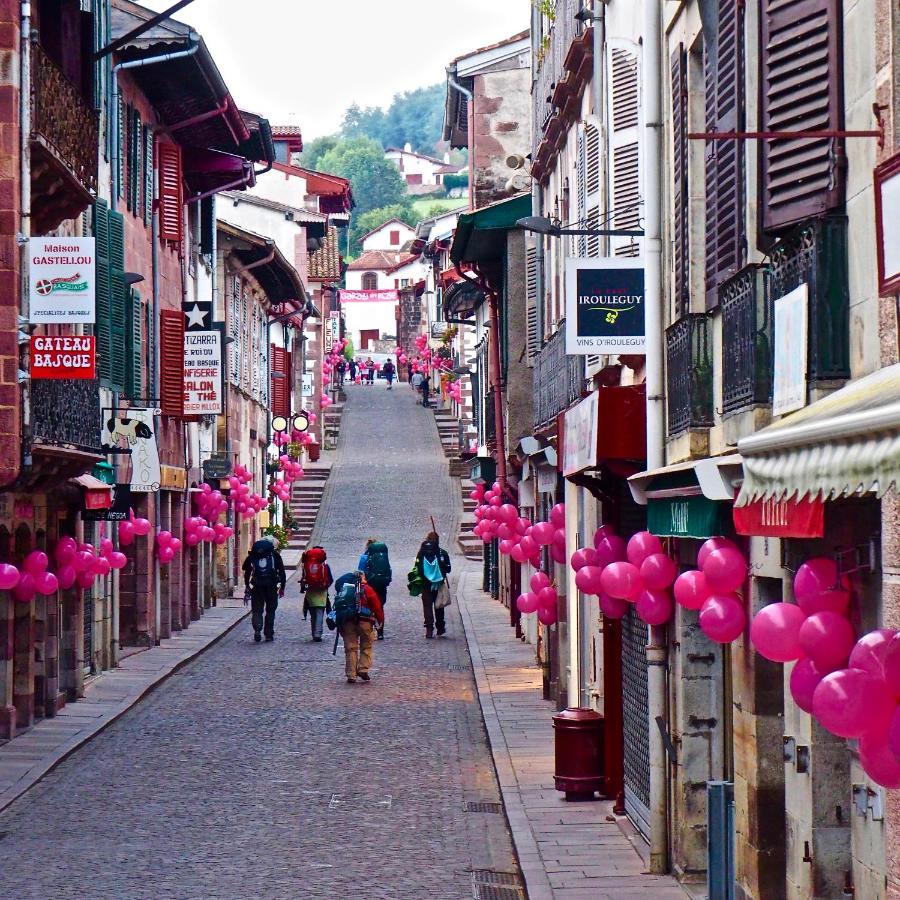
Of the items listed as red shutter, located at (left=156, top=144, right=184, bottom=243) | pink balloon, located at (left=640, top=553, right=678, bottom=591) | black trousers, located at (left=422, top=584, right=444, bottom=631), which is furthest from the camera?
black trousers, located at (left=422, top=584, right=444, bottom=631)

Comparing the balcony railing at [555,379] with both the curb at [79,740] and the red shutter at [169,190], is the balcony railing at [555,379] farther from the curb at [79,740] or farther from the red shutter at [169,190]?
the red shutter at [169,190]

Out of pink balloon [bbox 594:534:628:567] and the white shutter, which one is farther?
the white shutter

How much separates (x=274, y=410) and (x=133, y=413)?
3141cm

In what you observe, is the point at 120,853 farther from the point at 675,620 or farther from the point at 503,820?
the point at 675,620

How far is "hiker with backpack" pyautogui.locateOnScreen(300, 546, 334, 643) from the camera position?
111 ft

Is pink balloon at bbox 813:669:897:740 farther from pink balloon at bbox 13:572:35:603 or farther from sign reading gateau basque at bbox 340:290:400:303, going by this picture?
sign reading gateau basque at bbox 340:290:400:303

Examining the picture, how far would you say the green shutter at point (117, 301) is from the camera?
27047 mm

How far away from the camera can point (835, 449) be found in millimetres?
6125

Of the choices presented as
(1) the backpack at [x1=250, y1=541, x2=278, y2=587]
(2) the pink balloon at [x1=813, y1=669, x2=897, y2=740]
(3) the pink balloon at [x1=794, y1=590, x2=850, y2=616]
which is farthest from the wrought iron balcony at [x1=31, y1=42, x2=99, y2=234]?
(2) the pink balloon at [x1=813, y1=669, x2=897, y2=740]

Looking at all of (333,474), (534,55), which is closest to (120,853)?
(534,55)

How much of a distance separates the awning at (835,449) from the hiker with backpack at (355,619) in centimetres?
1899

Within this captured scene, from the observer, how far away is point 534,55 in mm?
29250

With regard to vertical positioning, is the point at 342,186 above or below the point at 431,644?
above

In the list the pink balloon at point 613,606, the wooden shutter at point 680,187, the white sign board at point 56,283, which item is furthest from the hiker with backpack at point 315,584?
the wooden shutter at point 680,187
